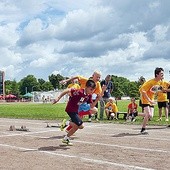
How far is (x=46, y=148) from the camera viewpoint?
912cm

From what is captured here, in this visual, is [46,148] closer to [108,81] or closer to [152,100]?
[152,100]

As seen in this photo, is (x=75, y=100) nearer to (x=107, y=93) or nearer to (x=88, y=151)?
(x=88, y=151)

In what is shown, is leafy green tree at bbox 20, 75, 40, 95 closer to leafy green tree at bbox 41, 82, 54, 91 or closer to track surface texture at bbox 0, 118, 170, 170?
leafy green tree at bbox 41, 82, 54, 91

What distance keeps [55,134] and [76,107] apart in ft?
8.75

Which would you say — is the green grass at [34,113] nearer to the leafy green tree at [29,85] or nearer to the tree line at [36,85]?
the tree line at [36,85]

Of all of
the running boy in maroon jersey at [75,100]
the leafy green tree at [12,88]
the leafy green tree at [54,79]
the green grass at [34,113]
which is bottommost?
the green grass at [34,113]

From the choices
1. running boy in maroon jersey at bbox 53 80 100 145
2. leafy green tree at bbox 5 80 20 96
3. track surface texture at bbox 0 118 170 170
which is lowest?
track surface texture at bbox 0 118 170 170

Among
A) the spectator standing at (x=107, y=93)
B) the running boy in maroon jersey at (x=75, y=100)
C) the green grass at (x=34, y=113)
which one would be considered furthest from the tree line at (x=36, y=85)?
the running boy in maroon jersey at (x=75, y=100)

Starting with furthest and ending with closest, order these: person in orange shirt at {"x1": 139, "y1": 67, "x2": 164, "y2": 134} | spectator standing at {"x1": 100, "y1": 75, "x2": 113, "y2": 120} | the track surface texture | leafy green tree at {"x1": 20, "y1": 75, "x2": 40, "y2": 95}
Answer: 1. leafy green tree at {"x1": 20, "y1": 75, "x2": 40, "y2": 95}
2. spectator standing at {"x1": 100, "y1": 75, "x2": 113, "y2": 120}
3. person in orange shirt at {"x1": 139, "y1": 67, "x2": 164, "y2": 134}
4. the track surface texture

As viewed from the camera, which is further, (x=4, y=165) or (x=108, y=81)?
(x=108, y=81)

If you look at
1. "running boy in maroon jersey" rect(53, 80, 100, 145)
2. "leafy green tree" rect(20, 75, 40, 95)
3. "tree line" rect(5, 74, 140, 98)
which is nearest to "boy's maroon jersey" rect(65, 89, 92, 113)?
"running boy in maroon jersey" rect(53, 80, 100, 145)

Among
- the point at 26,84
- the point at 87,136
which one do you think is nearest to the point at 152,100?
the point at 87,136

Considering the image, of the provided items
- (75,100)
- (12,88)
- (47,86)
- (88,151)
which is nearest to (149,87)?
(75,100)

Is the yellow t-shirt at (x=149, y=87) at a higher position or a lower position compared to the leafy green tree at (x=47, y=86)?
lower
